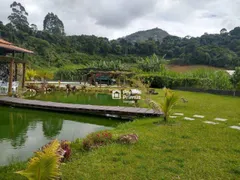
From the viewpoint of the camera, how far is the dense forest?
40859mm

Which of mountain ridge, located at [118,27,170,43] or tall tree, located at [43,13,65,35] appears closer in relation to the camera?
tall tree, located at [43,13,65,35]

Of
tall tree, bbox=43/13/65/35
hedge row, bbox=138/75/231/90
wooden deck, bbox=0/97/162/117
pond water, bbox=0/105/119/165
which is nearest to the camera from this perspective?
pond water, bbox=0/105/119/165

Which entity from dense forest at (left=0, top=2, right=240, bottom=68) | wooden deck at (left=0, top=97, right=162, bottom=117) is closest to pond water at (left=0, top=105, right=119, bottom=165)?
wooden deck at (left=0, top=97, right=162, bottom=117)

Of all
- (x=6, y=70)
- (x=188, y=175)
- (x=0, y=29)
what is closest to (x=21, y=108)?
(x=6, y=70)

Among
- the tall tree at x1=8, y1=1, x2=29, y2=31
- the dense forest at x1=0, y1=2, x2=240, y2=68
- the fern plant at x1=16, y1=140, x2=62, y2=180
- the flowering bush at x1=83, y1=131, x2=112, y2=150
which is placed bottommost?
the flowering bush at x1=83, y1=131, x2=112, y2=150

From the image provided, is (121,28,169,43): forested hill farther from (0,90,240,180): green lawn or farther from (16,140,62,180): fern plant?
(16,140,62,180): fern plant

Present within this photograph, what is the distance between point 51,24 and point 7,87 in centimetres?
7122

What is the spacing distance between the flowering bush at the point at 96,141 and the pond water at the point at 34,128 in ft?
4.09

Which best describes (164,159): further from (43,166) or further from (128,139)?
(43,166)

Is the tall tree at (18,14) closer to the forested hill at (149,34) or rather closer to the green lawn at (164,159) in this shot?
the green lawn at (164,159)

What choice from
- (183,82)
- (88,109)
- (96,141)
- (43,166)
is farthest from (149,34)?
(43,166)

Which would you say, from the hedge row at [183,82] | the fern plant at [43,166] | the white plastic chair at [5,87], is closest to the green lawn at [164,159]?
the fern plant at [43,166]

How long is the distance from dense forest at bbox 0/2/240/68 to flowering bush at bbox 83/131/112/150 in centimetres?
3466

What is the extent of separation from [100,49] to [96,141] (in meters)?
49.3
